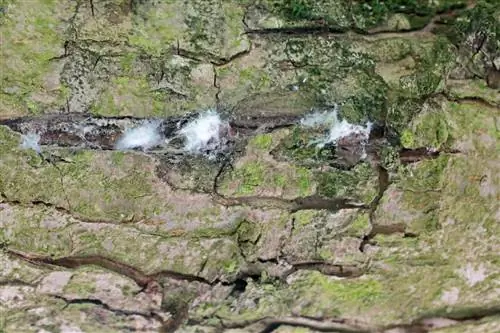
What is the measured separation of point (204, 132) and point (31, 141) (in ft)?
1.76

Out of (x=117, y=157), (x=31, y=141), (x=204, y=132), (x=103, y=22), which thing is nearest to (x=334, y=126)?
(x=204, y=132)

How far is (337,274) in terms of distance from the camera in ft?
7.34

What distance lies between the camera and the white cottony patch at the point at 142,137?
80.6 inches

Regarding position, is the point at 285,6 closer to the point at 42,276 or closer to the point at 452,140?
the point at 452,140

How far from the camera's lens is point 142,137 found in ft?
6.73

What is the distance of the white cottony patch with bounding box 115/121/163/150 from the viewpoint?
205 cm

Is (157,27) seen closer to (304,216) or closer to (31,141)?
(31,141)

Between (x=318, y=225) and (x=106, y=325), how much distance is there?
0.80 meters

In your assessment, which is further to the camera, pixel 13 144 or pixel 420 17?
pixel 420 17

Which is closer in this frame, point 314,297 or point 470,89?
point 470,89

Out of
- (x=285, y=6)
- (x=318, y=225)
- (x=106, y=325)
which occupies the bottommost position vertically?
(x=106, y=325)

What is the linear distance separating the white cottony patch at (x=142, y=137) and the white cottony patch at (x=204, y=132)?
0.08 m

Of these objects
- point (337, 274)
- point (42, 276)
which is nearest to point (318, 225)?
point (337, 274)

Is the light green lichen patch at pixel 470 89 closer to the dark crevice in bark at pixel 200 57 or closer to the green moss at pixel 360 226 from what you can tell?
the green moss at pixel 360 226
